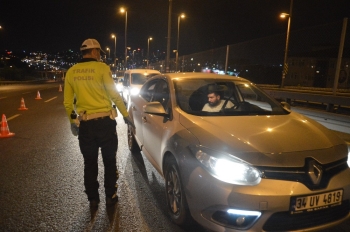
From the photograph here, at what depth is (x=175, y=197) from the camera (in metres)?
3.46

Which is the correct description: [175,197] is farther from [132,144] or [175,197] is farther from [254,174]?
[132,144]

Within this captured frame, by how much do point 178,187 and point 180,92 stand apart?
4.70 ft

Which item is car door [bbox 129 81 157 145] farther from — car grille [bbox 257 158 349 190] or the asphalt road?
car grille [bbox 257 158 349 190]

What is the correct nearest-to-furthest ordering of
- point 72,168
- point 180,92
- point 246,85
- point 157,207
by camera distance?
point 157,207 < point 180,92 < point 246,85 < point 72,168

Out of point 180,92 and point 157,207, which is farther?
point 180,92

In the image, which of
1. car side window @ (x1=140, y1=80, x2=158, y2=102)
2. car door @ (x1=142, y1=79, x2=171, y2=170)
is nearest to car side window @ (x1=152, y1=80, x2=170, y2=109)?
car door @ (x1=142, y1=79, x2=171, y2=170)

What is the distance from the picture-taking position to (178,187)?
3.37 meters

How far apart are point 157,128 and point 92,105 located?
92 cm

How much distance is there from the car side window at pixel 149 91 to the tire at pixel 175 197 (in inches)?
78.4

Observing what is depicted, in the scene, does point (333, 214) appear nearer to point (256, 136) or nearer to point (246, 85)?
point (256, 136)

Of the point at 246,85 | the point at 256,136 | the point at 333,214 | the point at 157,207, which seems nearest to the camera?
the point at 333,214

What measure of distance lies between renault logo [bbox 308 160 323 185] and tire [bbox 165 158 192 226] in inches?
46.9

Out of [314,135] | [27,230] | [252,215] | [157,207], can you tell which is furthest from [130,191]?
[314,135]

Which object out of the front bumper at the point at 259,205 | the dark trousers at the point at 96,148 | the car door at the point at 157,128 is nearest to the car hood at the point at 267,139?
the front bumper at the point at 259,205
